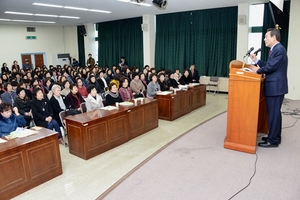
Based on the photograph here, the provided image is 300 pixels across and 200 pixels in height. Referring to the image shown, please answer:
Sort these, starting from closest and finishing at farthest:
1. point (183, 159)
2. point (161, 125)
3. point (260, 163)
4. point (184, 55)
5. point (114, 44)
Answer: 1. point (260, 163)
2. point (183, 159)
3. point (161, 125)
4. point (184, 55)
5. point (114, 44)

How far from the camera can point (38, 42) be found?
13383mm

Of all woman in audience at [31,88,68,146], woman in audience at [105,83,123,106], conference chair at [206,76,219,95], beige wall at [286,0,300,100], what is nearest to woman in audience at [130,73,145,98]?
woman in audience at [105,83,123,106]

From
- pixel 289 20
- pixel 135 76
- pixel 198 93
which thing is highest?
pixel 289 20

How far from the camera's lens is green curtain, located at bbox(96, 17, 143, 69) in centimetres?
1138

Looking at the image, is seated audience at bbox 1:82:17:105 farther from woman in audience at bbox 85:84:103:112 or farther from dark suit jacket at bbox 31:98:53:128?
woman in audience at bbox 85:84:103:112

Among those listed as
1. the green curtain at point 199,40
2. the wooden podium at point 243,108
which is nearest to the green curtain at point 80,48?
the green curtain at point 199,40

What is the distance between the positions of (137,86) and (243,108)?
3.65 metres

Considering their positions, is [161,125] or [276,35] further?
[161,125]

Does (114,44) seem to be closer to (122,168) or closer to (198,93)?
(198,93)

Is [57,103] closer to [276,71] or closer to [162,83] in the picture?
[162,83]

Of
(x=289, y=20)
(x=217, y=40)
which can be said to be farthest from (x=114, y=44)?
(x=289, y=20)

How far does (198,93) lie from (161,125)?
192 centimetres

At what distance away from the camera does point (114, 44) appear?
12336 millimetres

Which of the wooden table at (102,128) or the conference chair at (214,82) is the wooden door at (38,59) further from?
the wooden table at (102,128)
